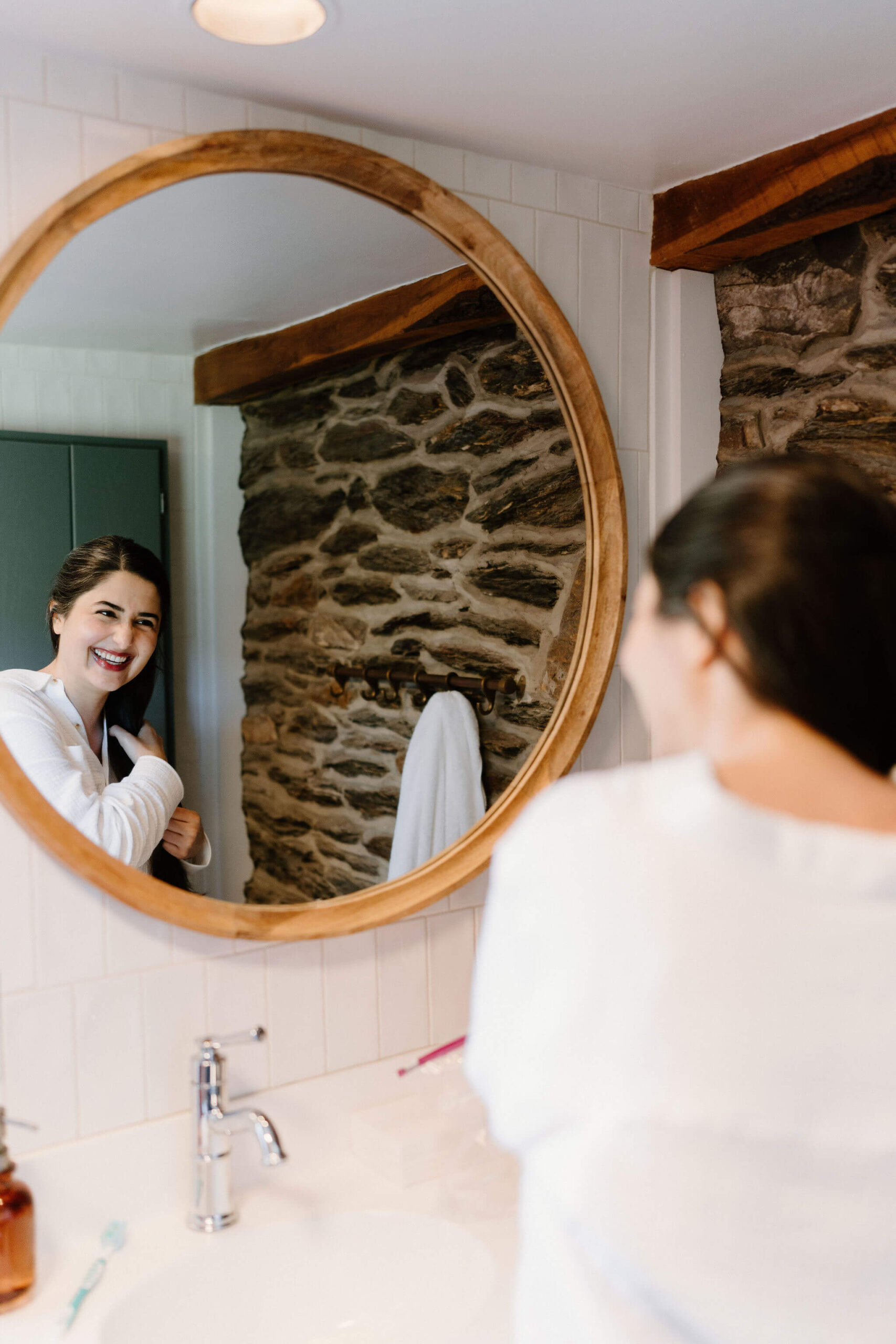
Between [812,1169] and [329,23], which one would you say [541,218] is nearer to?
[329,23]

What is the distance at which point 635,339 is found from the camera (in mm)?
1638

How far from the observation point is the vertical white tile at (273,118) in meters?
1.29

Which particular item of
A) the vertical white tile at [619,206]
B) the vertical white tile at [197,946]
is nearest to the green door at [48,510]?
the vertical white tile at [197,946]

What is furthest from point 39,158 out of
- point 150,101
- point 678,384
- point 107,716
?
point 678,384

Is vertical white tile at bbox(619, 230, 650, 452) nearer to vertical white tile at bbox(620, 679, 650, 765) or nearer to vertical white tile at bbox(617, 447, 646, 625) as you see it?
vertical white tile at bbox(617, 447, 646, 625)

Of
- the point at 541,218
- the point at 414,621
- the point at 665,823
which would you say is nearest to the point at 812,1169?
the point at 665,823

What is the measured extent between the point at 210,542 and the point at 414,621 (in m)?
0.30

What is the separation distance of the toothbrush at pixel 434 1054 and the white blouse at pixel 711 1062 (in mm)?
716

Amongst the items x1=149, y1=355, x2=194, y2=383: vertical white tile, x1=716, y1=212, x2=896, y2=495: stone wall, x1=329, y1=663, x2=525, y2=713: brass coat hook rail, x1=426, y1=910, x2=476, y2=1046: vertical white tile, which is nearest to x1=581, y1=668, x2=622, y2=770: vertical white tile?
x1=329, y1=663, x2=525, y2=713: brass coat hook rail

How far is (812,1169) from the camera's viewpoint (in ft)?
2.10

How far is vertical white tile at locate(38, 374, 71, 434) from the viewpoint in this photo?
115 cm

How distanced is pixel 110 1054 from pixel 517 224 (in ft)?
3.79

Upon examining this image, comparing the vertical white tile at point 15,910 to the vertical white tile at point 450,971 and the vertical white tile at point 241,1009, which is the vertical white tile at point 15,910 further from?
the vertical white tile at point 450,971

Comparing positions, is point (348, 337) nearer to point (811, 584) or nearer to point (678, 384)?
point (678, 384)
